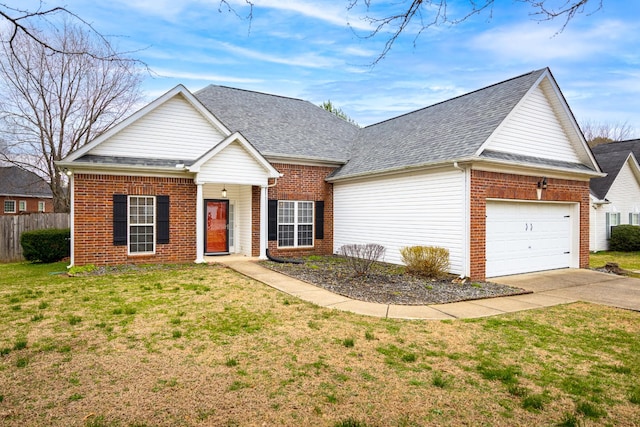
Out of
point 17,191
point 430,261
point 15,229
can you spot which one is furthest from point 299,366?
point 17,191

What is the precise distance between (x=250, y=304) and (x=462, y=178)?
21.5 ft

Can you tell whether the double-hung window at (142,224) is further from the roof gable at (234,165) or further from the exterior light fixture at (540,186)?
the exterior light fixture at (540,186)

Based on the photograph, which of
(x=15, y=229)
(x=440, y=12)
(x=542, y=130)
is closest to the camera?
(x=440, y=12)

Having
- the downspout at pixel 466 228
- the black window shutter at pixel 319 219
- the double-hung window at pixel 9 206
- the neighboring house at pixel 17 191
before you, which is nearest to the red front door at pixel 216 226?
the black window shutter at pixel 319 219

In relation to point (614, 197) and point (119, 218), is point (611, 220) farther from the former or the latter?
point (119, 218)

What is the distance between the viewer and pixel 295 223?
15.3 metres

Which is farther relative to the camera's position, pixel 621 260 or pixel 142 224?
pixel 621 260

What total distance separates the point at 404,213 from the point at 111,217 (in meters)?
9.05

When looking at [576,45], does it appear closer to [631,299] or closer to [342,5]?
[342,5]

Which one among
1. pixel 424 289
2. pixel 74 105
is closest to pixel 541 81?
pixel 424 289

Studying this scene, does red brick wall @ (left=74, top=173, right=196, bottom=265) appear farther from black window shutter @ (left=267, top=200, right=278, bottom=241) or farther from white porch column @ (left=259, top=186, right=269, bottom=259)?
black window shutter @ (left=267, top=200, right=278, bottom=241)

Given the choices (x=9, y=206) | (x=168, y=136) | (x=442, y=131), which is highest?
(x=442, y=131)

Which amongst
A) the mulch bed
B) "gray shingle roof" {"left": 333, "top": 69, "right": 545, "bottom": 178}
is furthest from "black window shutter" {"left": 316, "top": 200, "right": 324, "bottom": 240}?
the mulch bed

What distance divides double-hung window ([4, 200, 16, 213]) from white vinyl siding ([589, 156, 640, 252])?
145 feet
